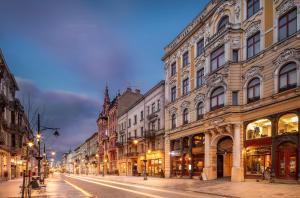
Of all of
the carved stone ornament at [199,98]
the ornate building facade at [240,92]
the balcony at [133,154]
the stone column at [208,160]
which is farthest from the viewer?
the balcony at [133,154]

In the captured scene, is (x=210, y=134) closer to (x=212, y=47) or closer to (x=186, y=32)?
(x=212, y=47)

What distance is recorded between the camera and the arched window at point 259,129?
29.4 m

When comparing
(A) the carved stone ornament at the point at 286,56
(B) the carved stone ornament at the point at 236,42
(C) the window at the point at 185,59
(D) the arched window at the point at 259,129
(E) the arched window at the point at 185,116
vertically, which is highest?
(C) the window at the point at 185,59

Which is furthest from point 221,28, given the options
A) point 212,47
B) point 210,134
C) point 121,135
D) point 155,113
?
point 121,135

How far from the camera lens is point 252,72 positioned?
3155cm

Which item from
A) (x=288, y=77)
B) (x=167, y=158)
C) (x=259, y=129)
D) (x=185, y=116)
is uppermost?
(x=288, y=77)

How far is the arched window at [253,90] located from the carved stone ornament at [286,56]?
2879 millimetres

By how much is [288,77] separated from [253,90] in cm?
443

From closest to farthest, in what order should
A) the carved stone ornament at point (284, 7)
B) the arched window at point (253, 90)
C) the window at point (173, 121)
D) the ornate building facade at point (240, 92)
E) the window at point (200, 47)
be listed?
the carved stone ornament at point (284, 7)
the ornate building facade at point (240, 92)
the arched window at point (253, 90)
the window at point (200, 47)
the window at point (173, 121)

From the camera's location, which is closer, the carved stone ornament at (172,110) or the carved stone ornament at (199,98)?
the carved stone ornament at (199,98)

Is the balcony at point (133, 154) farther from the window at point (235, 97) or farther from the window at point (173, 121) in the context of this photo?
the window at point (235, 97)

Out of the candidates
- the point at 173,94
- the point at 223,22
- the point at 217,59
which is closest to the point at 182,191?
the point at 217,59

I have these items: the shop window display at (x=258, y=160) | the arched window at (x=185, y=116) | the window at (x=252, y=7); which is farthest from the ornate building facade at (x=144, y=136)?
the window at (x=252, y=7)

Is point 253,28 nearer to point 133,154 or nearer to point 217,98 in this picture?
point 217,98
